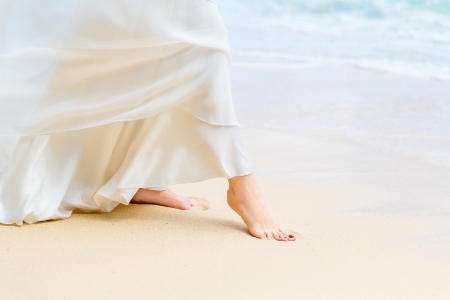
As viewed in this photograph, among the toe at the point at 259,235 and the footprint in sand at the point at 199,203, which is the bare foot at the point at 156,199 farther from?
the toe at the point at 259,235

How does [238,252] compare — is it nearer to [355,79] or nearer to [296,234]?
[296,234]

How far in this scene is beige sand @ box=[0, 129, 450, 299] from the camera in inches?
73.6

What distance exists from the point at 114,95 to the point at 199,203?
72 cm

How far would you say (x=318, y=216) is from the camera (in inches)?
104

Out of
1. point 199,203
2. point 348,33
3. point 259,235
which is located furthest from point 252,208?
point 348,33

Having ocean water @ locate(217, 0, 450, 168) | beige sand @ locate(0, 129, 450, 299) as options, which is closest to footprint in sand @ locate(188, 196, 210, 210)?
beige sand @ locate(0, 129, 450, 299)

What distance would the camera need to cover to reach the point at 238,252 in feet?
7.09

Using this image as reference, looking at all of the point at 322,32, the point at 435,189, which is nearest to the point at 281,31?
the point at 322,32

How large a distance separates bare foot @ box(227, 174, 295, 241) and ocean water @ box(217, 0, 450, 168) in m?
1.51

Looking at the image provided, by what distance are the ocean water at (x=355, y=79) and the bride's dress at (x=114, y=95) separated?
1781mm

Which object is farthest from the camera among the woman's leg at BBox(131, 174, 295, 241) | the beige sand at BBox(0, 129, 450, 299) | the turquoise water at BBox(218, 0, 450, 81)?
the turquoise water at BBox(218, 0, 450, 81)

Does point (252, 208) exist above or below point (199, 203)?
above

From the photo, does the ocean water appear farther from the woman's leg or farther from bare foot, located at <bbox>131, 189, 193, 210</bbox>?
bare foot, located at <bbox>131, 189, 193, 210</bbox>

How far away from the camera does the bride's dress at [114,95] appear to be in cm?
223
